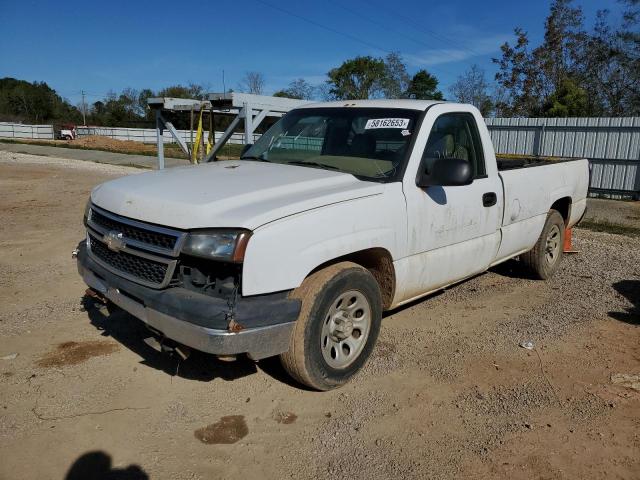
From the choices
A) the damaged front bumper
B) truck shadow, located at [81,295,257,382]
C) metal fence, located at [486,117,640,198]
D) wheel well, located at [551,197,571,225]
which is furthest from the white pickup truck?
metal fence, located at [486,117,640,198]

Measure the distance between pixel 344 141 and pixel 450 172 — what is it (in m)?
1.06

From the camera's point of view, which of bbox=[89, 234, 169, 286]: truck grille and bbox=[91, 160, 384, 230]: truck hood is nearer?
bbox=[91, 160, 384, 230]: truck hood

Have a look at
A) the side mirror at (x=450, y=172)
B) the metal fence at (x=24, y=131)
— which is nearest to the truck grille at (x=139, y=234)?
the side mirror at (x=450, y=172)

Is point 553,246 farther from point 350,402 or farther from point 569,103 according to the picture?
point 569,103

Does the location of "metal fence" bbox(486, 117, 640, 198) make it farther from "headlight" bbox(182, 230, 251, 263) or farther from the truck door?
"headlight" bbox(182, 230, 251, 263)

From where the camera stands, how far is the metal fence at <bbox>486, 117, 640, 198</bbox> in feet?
47.5

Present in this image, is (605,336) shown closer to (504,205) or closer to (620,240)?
(504,205)

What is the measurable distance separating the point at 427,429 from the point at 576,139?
576 inches

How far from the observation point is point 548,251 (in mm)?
6340

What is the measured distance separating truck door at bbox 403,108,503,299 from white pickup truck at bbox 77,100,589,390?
2 cm

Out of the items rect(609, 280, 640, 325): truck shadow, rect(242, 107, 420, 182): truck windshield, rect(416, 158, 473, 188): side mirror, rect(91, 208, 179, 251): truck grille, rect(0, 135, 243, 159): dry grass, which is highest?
rect(242, 107, 420, 182): truck windshield

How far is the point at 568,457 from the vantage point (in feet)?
9.69

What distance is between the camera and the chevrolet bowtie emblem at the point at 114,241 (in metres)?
3.35

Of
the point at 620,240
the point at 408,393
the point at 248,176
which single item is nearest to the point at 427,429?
the point at 408,393
